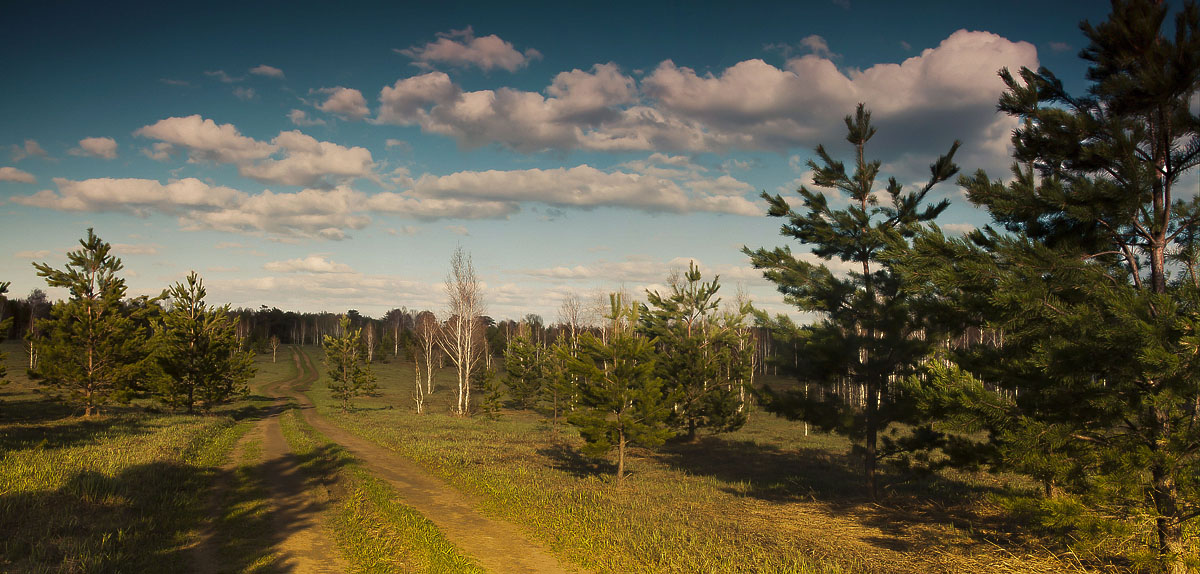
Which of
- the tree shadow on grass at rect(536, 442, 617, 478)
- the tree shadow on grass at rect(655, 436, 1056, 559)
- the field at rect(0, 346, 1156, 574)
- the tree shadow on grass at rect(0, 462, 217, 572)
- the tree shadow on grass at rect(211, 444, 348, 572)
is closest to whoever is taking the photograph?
the tree shadow on grass at rect(0, 462, 217, 572)

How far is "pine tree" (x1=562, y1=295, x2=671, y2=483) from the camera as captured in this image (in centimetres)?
1623

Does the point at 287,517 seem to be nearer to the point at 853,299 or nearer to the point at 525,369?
the point at 853,299

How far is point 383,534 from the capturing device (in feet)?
35.4

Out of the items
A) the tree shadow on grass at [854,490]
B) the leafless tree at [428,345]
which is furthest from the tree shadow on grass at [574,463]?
the leafless tree at [428,345]

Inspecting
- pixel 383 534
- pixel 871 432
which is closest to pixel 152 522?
pixel 383 534

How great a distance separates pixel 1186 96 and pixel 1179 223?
1762mm

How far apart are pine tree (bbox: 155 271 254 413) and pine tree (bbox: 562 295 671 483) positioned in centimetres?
2663

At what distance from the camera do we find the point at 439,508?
1305cm

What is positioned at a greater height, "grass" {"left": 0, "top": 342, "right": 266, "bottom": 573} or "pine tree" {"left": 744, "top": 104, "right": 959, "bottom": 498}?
"pine tree" {"left": 744, "top": 104, "right": 959, "bottom": 498}

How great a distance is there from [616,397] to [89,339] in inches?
1016

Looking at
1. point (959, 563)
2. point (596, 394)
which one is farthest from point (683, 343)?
point (959, 563)

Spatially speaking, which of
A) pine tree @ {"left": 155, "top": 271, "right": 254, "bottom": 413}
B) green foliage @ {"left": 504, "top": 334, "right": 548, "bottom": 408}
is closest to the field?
pine tree @ {"left": 155, "top": 271, "right": 254, "bottom": 413}

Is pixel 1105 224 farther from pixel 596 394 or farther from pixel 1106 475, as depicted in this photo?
pixel 596 394

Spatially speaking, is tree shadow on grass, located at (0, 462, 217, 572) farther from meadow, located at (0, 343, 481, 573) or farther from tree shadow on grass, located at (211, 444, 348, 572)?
tree shadow on grass, located at (211, 444, 348, 572)
